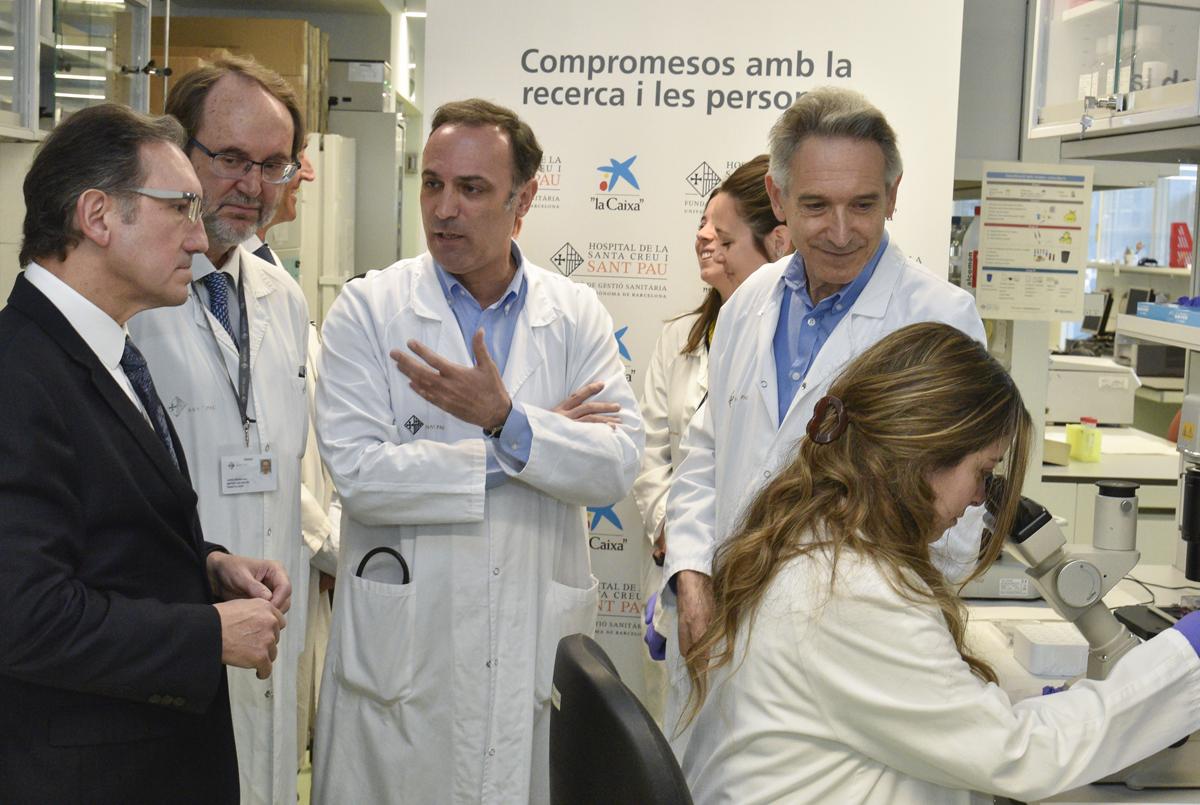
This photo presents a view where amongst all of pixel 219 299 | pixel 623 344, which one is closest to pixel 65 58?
pixel 219 299

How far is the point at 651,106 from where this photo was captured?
3.34 metres

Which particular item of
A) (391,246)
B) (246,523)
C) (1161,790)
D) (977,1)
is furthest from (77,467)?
(391,246)

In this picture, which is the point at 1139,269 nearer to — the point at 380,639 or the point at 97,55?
the point at 97,55

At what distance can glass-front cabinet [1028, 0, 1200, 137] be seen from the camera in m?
2.32

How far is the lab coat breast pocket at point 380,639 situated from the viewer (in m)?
2.12

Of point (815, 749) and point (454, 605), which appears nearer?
point (815, 749)

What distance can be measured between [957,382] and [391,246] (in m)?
6.68

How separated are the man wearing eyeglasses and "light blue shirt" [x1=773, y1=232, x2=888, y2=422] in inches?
37.3

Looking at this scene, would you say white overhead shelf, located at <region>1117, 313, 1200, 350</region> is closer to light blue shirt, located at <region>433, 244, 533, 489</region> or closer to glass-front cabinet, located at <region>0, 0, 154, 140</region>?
light blue shirt, located at <region>433, 244, 533, 489</region>

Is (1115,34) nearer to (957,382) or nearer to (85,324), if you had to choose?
(957,382)

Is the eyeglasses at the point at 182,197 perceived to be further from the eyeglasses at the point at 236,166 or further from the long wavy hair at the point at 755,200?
the long wavy hair at the point at 755,200

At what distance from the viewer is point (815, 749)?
4.48 feet

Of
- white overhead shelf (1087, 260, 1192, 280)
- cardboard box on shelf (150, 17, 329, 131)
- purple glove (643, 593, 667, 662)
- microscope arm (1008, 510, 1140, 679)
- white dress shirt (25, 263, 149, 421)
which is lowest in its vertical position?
purple glove (643, 593, 667, 662)

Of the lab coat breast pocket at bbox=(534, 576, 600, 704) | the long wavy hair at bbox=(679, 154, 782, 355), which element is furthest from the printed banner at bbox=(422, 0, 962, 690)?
the lab coat breast pocket at bbox=(534, 576, 600, 704)
